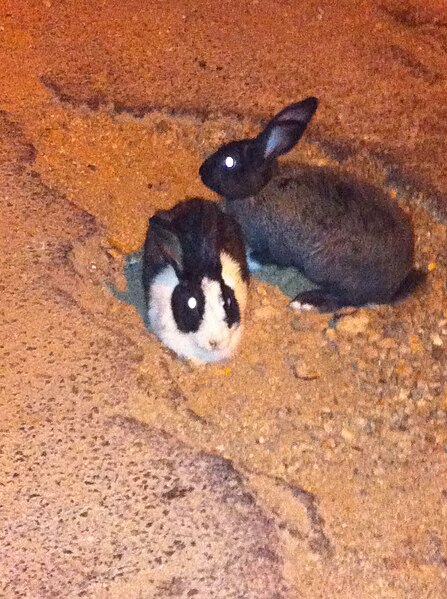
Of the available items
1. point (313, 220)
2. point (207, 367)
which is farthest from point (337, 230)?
point (207, 367)

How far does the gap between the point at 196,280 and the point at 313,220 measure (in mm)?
757

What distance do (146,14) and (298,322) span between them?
2.42 metres

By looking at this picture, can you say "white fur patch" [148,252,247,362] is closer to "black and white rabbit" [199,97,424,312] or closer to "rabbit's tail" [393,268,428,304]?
"black and white rabbit" [199,97,424,312]

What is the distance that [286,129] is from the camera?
3488mm

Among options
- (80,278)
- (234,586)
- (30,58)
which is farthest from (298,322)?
(30,58)

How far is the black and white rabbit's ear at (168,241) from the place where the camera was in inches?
117

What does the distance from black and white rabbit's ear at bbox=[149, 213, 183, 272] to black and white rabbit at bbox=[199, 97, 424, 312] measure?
2.38 feet

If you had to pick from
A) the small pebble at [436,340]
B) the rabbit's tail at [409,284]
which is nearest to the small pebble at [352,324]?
the rabbit's tail at [409,284]

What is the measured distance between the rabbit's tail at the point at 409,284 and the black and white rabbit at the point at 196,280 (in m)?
0.81

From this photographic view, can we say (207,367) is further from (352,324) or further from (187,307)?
(352,324)

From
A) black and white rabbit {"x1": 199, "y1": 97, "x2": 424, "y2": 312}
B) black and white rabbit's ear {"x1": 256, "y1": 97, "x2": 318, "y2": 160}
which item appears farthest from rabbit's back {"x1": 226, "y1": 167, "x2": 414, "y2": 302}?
black and white rabbit's ear {"x1": 256, "y1": 97, "x2": 318, "y2": 160}

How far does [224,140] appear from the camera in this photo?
4051 mm

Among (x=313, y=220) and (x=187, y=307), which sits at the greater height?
(x=313, y=220)

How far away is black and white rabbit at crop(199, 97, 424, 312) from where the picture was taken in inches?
132
